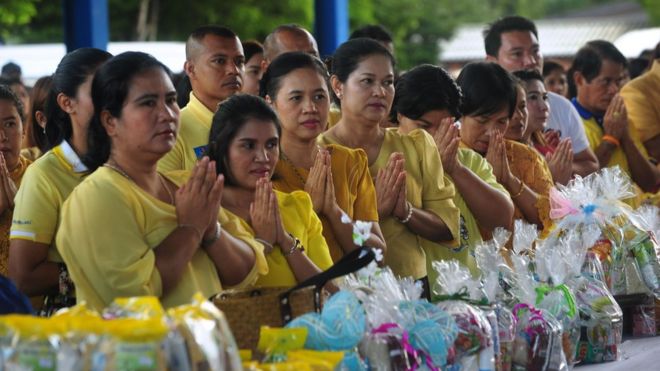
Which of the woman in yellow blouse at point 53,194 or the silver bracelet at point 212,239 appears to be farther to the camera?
the woman in yellow blouse at point 53,194

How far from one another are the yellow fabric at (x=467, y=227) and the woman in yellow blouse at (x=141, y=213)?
4.72ft

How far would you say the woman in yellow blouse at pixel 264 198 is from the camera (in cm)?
399

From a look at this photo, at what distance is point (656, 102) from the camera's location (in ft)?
24.4

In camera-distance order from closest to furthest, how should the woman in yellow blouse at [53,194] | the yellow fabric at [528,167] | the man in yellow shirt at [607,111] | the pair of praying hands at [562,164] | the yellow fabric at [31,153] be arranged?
the woman in yellow blouse at [53,194] → the yellow fabric at [31,153] → the yellow fabric at [528,167] → the pair of praying hands at [562,164] → the man in yellow shirt at [607,111]

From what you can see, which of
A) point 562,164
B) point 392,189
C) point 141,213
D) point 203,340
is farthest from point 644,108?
point 203,340

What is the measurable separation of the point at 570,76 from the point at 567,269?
3.18 metres

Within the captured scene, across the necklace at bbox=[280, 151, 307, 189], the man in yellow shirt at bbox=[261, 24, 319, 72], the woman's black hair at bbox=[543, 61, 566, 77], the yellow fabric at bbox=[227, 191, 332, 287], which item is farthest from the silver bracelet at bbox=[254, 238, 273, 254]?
the woman's black hair at bbox=[543, 61, 566, 77]

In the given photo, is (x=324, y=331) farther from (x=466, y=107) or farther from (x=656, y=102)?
(x=656, y=102)

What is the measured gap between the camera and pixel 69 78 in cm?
429

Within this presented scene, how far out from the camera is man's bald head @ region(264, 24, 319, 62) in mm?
6227

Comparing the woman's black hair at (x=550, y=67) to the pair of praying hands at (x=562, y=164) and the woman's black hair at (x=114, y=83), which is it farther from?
the woman's black hair at (x=114, y=83)

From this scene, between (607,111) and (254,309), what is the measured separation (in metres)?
3.87

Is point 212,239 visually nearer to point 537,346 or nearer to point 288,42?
point 537,346

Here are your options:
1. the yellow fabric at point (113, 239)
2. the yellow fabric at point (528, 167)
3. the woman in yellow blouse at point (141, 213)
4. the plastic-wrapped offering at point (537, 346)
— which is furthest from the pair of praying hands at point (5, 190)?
the yellow fabric at point (528, 167)
